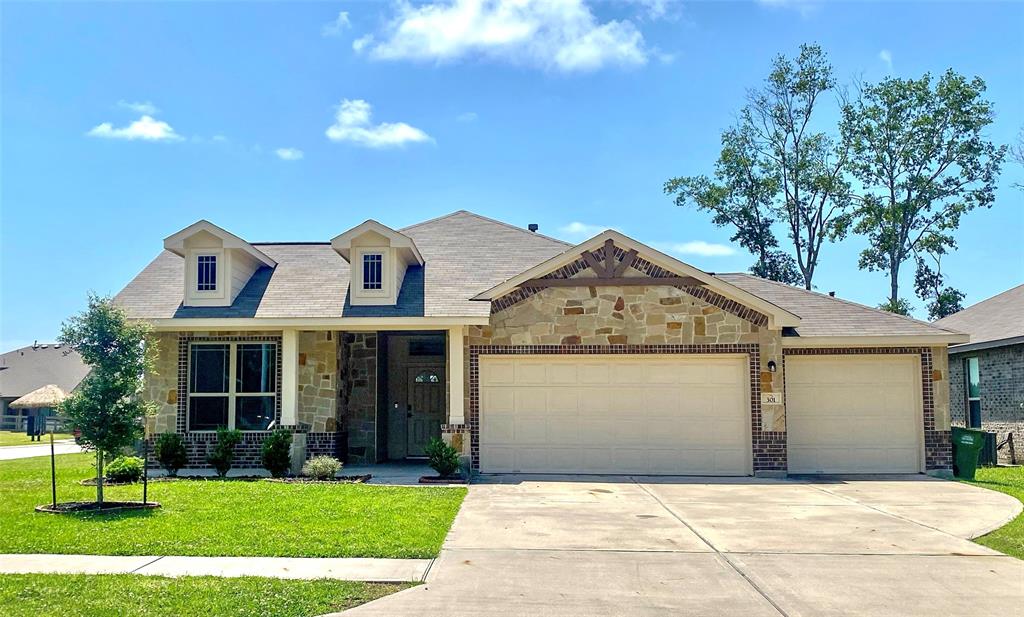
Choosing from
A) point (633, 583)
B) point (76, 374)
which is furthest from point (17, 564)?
point (76, 374)

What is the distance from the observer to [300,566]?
24.1ft

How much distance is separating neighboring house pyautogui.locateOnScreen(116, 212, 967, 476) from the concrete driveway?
2.47m

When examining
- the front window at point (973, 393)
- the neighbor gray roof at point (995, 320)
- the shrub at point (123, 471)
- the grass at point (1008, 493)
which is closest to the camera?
the grass at point (1008, 493)

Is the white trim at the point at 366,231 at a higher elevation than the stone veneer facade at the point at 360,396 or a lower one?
higher

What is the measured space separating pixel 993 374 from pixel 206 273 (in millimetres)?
17986

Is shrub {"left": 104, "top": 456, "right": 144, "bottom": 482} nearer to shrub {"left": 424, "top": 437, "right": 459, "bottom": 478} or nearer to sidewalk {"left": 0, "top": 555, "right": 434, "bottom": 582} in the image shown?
shrub {"left": 424, "top": 437, "right": 459, "bottom": 478}

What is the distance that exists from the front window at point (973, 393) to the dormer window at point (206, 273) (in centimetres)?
1802

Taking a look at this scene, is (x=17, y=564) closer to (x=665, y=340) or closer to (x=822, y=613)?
(x=822, y=613)

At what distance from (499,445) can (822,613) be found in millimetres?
9343

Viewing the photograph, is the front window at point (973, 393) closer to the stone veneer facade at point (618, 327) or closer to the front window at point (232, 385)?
the stone veneer facade at point (618, 327)

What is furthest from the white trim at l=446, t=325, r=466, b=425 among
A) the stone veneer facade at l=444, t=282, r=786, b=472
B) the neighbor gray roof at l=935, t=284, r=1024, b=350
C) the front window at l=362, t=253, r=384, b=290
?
the neighbor gray roof at l=935, t=284, r=1024, b=350

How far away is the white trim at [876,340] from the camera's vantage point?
15.2 m

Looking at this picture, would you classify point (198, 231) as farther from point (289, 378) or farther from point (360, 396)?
point (360, 396)

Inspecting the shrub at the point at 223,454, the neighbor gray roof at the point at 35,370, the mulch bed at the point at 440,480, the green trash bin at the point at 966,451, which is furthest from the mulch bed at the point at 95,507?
A: the neighbor gray roof at the point at 35,370
